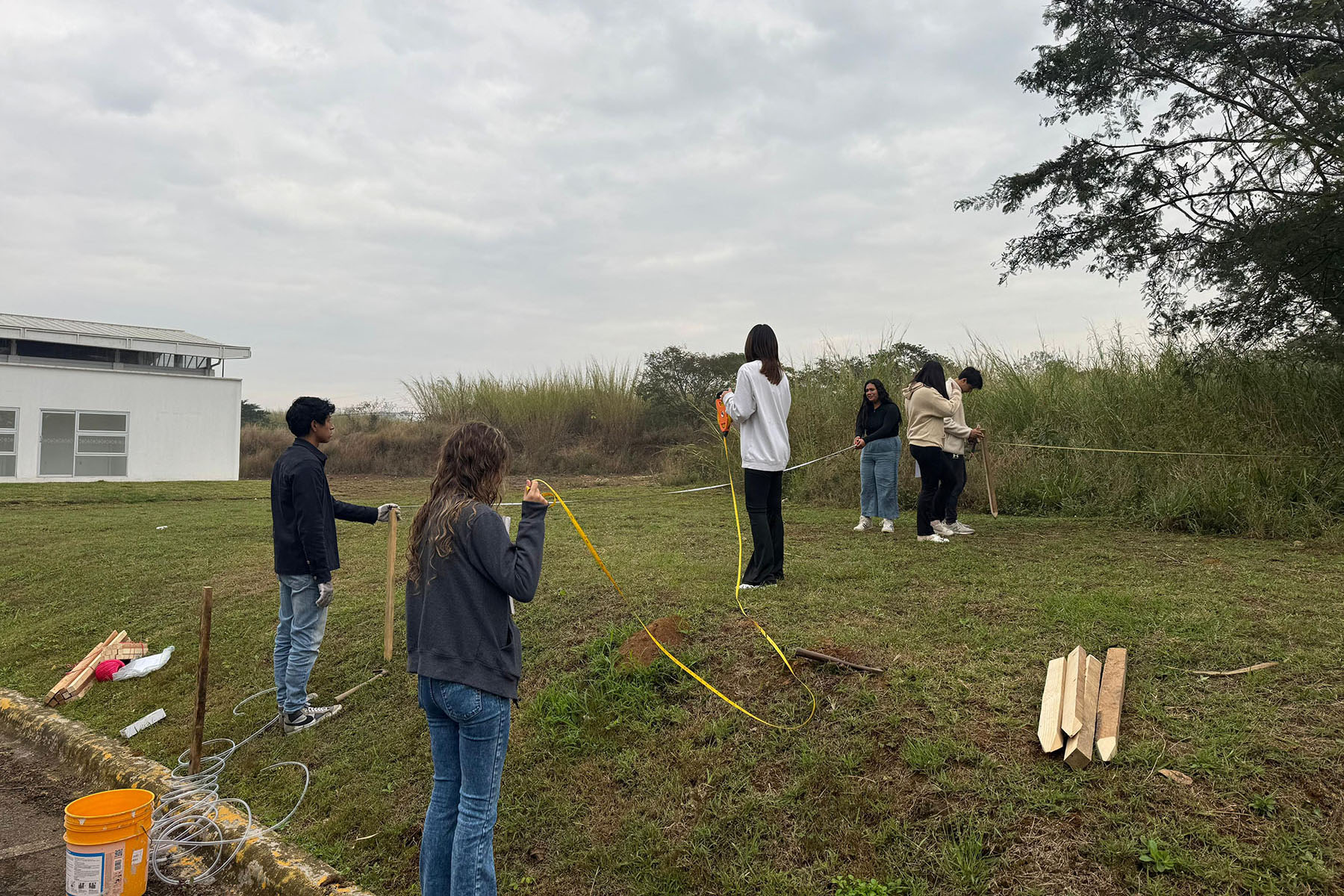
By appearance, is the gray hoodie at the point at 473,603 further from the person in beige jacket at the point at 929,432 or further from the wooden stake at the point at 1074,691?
the person in beige jacket at the point at 929,432

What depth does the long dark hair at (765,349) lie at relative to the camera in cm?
562

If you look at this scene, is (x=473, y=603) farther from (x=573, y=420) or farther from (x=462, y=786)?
(x=573, y=420)

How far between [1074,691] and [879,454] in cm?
557

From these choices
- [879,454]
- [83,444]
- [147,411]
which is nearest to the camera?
[879,454]

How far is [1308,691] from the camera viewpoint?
3.58 m

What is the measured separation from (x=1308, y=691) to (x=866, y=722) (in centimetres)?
185

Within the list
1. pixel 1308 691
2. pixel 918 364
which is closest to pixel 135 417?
pixel 918 364

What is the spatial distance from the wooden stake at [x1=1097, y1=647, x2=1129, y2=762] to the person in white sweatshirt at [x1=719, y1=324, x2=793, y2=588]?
220cm

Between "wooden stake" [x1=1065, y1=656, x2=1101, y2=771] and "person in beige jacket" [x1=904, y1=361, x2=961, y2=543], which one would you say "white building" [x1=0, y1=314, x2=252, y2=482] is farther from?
"wooden stake" [x1=1065, y1=656, x2=1101, y2=771]

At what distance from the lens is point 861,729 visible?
3.73 meters

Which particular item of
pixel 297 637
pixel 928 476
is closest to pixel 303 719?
pixel 297 637

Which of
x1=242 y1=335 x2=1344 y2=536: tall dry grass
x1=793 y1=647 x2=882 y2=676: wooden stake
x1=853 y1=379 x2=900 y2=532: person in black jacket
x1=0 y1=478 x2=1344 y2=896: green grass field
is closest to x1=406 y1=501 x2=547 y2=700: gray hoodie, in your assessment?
x1=0 y1=478 x2=1344 y2=896: green grass field

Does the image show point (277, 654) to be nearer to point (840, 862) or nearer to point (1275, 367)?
point (840, 862)

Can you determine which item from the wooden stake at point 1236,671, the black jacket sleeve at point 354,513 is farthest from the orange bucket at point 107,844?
the wooden stake at point 1236,671
